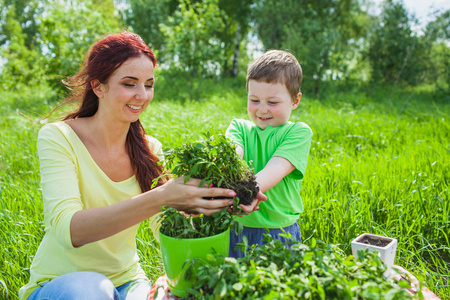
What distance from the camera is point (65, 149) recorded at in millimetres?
1678

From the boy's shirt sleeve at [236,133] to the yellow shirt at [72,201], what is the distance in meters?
0.62

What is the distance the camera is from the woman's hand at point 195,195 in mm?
1274

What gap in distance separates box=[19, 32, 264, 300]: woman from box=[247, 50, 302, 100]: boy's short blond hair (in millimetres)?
576

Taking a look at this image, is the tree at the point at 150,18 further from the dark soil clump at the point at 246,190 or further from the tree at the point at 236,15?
the dark soil clump at the point at 246,190

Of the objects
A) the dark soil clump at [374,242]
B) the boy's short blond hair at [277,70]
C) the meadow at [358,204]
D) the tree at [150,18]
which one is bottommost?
the meadow at [358,204]

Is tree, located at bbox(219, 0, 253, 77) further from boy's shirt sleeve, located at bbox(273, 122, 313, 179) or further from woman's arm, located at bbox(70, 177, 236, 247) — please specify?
woman's arm, located at bbox(70, 177, 236, 247)

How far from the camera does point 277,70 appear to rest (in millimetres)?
1714

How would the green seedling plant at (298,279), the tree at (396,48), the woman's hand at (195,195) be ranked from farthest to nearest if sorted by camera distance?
1. the tree at (396,48)
2. the woman's hand at (195,195)
3. the green seedling plant at (298,279)

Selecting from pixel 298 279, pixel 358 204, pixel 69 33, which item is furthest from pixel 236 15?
pixel 298 279

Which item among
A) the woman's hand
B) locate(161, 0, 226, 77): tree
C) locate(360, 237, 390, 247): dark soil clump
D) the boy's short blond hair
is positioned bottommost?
locate(360, 237, 390, 247): dark soil clump

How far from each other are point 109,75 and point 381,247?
1.50 meters

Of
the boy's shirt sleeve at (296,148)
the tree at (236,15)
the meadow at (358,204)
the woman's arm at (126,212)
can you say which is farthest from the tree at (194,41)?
the woman's arm at (126,212)

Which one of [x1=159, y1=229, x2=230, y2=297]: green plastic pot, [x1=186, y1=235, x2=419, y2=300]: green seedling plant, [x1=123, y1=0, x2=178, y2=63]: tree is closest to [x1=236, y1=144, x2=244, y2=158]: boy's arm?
[x1=159, y1=229, x2=230, y2=297]: green plastic pot

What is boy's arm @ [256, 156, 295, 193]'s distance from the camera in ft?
5.05
